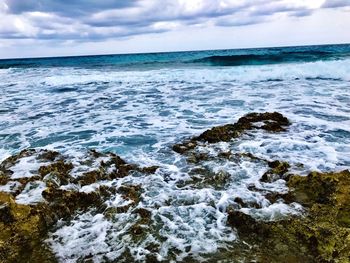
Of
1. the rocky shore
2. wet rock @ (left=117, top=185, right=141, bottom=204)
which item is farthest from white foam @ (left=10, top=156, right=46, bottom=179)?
wet rock @ (left=117, top=185, right=141, bottom=204)

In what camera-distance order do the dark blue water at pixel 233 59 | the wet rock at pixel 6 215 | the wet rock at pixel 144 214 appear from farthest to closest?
the dark blue water at pixel 233 59, the wet rock at pixel 144 214, the wet rock at pixel 6 215

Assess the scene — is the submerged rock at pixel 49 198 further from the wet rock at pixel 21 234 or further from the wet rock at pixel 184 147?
the wet rock at pixel 184 147

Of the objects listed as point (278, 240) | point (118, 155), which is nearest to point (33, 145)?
point (118, 155)

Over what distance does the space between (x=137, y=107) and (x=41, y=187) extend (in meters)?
7.28

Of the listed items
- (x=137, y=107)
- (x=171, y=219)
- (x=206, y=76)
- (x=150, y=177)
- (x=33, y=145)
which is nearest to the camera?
(x=171, y=219)

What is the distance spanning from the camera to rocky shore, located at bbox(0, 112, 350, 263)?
3912 mm

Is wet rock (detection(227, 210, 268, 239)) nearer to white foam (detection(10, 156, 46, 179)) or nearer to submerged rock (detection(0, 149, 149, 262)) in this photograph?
submerged rock (detection(0, 149, 149, 262))

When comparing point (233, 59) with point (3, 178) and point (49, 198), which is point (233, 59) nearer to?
point (3, 178)

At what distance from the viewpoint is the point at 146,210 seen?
489cm

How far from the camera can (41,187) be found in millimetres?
5648

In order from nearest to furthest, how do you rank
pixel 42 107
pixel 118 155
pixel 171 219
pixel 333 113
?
pixel 171 219, pixel 118 155, pixel 333 113, pixel 42 107

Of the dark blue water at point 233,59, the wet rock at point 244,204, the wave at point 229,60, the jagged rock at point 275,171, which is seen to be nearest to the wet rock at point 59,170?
the wet rock at point 244,204

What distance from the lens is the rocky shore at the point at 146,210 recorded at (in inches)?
154

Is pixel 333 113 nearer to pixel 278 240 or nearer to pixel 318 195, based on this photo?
pixel 318 195
